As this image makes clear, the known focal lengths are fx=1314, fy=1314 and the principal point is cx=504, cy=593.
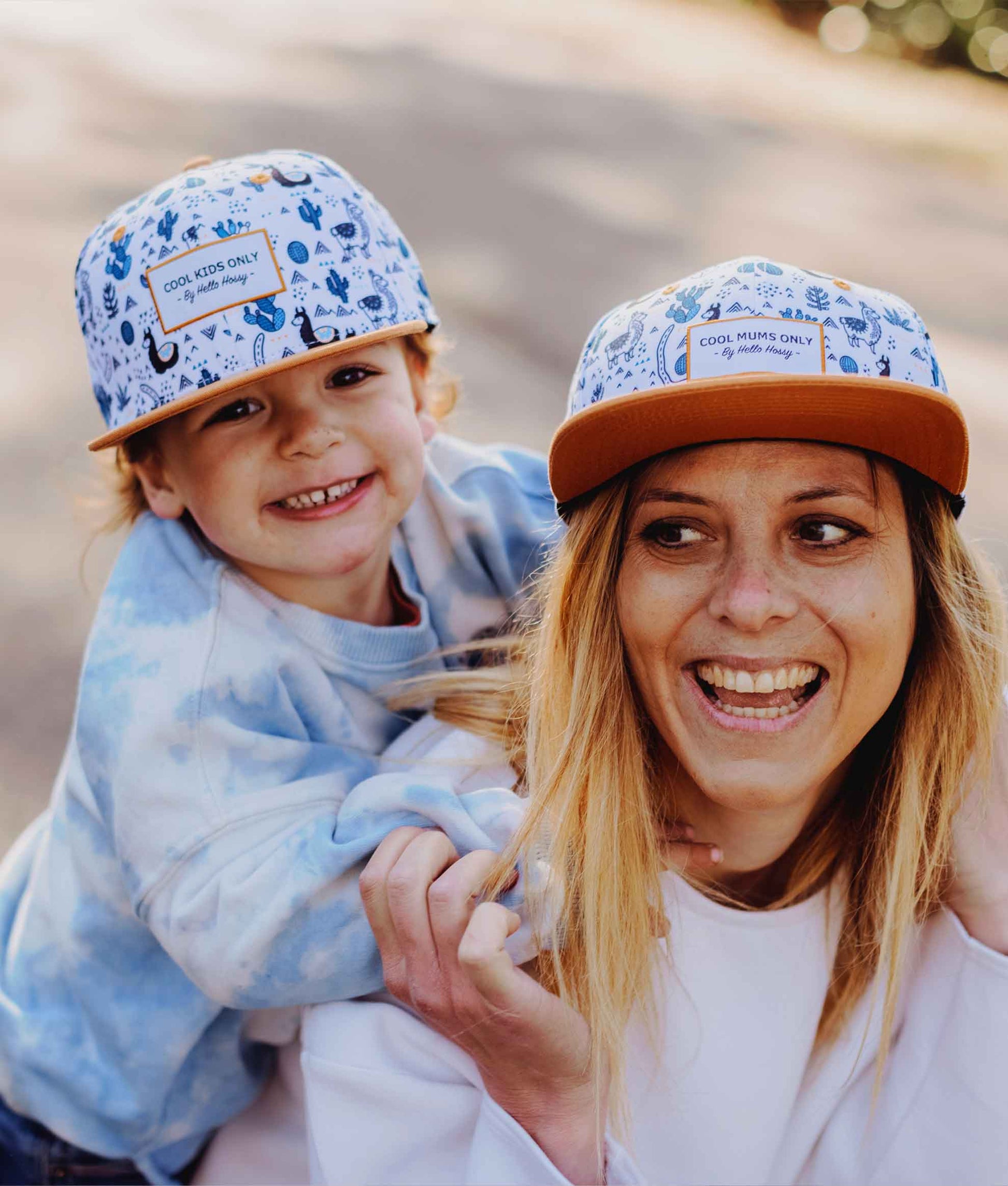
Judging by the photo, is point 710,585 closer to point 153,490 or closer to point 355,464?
point 355,464

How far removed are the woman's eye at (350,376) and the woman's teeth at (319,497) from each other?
0.18m

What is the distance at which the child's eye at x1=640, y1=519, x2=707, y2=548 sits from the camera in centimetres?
191

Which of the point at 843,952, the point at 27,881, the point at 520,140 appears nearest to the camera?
the point at 843,952

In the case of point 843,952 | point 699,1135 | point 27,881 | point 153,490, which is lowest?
point 27,881

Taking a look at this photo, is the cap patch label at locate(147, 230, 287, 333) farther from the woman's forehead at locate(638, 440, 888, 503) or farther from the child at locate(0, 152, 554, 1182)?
the woman's forehead at locate(638, 440, 888, 503)

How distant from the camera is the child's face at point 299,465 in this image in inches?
93.0

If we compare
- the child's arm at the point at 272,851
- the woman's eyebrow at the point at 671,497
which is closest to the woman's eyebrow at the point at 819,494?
the woman's eyebrow at the point at 671,497

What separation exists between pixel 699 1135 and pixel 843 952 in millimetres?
394

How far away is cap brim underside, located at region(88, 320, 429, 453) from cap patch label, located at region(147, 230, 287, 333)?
114 mm

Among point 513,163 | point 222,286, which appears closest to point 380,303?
point 222,286

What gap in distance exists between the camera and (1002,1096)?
2043mm

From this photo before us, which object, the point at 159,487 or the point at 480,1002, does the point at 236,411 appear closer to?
the point at 159,487

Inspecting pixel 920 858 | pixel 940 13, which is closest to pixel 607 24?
pixel 940 13

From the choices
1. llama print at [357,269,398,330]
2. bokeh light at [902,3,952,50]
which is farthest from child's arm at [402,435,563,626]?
bokeh light at [902,3,952,50]
